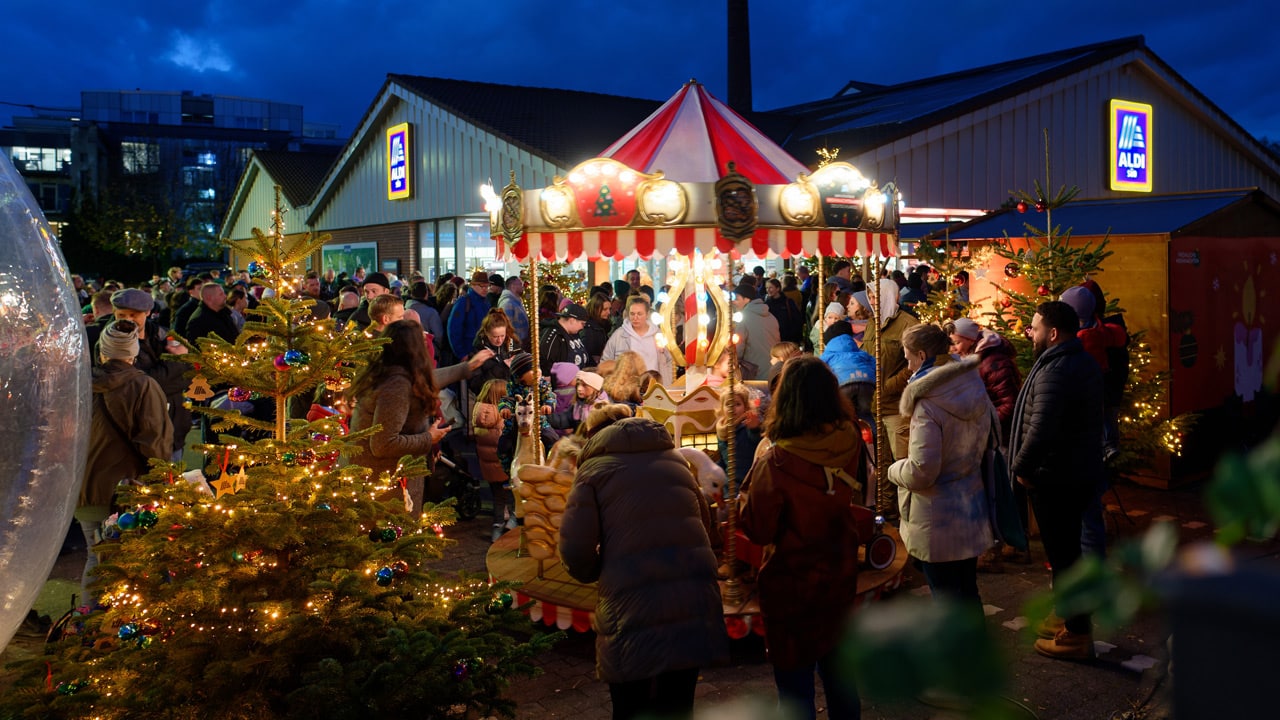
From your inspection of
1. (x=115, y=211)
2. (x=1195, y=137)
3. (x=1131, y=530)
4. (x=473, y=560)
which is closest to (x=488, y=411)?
(x=473, y=560)

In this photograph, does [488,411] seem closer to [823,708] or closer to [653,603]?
[823,708]

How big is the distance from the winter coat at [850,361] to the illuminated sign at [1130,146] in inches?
711

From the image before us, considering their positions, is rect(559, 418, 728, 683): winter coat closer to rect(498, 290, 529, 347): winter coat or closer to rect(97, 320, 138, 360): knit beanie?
rect(97, 320, 138, 360): knit beanie

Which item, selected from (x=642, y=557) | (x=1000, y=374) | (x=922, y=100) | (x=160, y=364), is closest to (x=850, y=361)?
(x=1000, y=374)

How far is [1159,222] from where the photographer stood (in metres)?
10.1

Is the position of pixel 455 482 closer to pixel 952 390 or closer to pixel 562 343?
pixel 562 343

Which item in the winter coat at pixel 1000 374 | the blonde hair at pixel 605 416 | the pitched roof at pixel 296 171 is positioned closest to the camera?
the blonde hair at pixel 605 416

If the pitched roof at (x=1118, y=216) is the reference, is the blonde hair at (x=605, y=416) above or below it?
below

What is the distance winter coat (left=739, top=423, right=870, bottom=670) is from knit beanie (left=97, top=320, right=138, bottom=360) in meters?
3.92

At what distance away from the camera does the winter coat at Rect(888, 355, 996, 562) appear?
16.2 feet

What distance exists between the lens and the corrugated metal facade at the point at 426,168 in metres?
21.7

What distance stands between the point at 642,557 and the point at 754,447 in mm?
2908

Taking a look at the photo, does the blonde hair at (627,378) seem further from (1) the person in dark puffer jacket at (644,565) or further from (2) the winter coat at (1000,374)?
(1) the person in dark puffer jacket at (644,565)

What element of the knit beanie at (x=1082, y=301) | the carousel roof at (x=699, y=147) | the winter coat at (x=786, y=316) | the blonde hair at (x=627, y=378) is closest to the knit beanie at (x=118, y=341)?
the blonde hair at (x=627, y=378)
